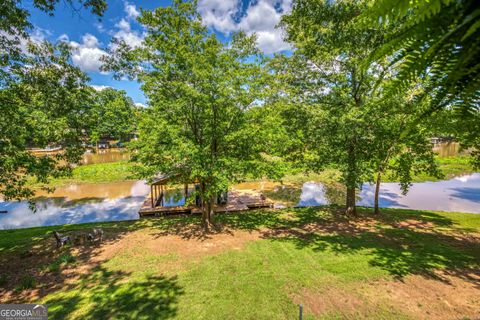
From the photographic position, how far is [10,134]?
609cm

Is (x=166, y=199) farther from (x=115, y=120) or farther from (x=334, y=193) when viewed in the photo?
(x=334, y=193)

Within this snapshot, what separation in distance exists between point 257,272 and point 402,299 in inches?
140

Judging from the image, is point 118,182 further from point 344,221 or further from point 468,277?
point 468,277

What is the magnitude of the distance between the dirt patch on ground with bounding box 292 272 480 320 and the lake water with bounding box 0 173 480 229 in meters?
11.4

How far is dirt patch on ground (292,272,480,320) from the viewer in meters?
5.01

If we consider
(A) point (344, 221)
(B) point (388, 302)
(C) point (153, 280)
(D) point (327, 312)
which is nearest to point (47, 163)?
(C) point (153, 280)

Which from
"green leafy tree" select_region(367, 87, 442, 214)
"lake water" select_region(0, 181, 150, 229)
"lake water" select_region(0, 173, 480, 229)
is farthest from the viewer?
"lake water" select_region(0, 173, 480, 229)

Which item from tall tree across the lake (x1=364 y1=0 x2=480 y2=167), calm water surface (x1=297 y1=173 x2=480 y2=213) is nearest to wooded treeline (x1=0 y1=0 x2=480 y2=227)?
tall tree across the lake (x1=364 y1=0 x2=480 y2=167)

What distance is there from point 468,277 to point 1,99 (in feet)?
44.2

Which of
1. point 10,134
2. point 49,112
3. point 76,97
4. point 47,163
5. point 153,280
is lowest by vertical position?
point 153,280

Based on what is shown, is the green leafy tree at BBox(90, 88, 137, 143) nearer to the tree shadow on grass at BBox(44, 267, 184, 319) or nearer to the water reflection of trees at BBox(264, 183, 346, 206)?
the tree shadow on grass at BBox(44, 267, 184, 319)

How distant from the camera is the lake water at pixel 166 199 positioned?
608 inches

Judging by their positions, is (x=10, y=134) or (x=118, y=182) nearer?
(x=10, y=134)

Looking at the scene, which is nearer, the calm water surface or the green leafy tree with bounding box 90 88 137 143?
the green leafy tree with bounding box 90 88 137 143
